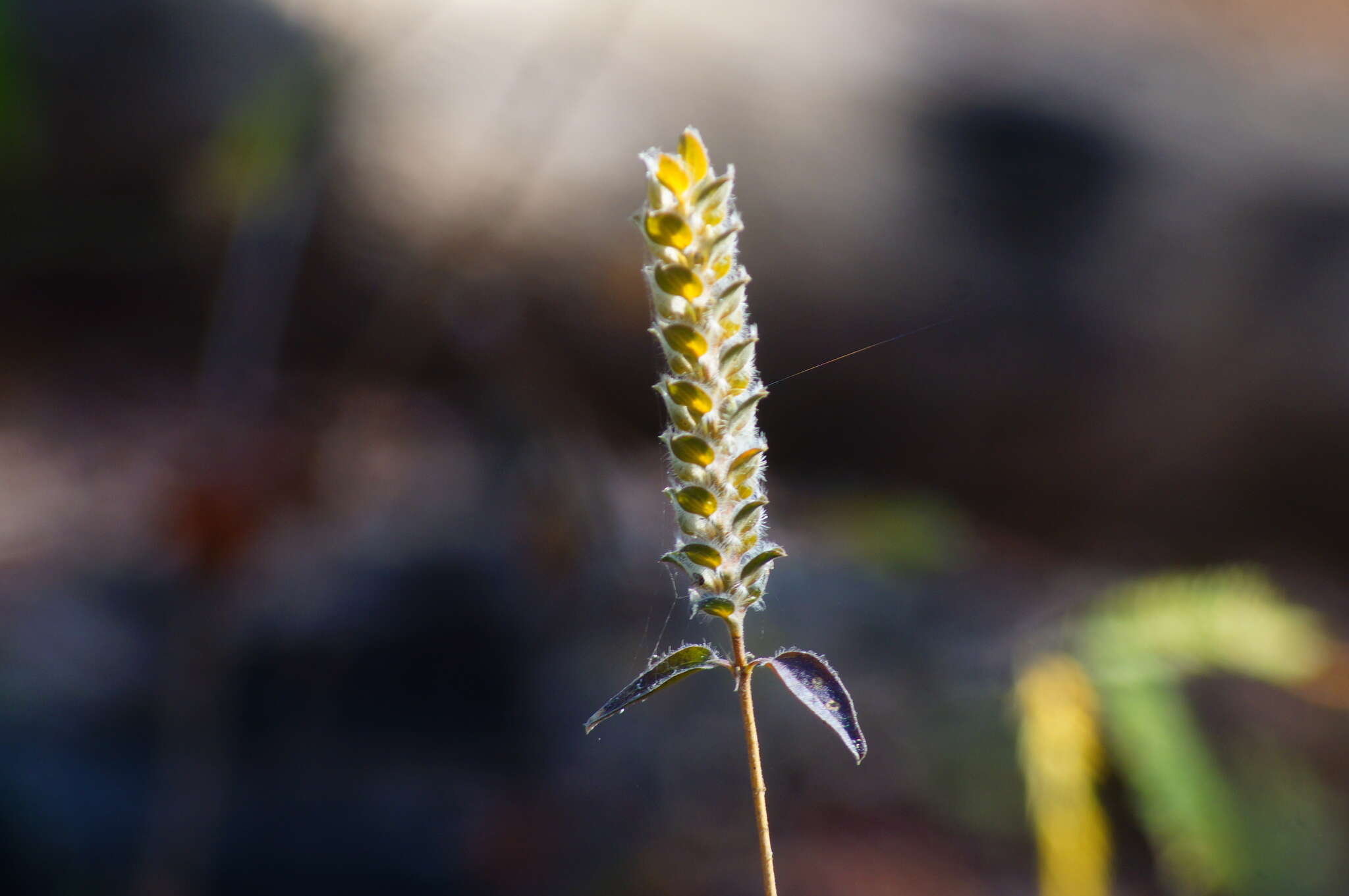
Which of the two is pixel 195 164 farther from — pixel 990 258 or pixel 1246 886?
pixel 1246 886

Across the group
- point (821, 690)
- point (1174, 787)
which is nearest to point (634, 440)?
point (1174, 787)

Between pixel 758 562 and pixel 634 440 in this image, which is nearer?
pixel 758 562

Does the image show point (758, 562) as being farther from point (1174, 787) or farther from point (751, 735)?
point (1174, 787)

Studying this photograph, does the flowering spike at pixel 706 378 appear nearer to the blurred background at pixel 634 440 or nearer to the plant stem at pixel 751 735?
the plant stem at pixel 751 735

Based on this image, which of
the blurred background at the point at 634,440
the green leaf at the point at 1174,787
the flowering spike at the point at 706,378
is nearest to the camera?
the flowering spike at the point at 706,378

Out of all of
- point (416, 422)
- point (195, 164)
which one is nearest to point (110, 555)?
point (416, 422)

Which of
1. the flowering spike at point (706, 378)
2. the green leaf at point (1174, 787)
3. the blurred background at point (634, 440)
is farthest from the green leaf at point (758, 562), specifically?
the green leaf at point (1174, 787)
